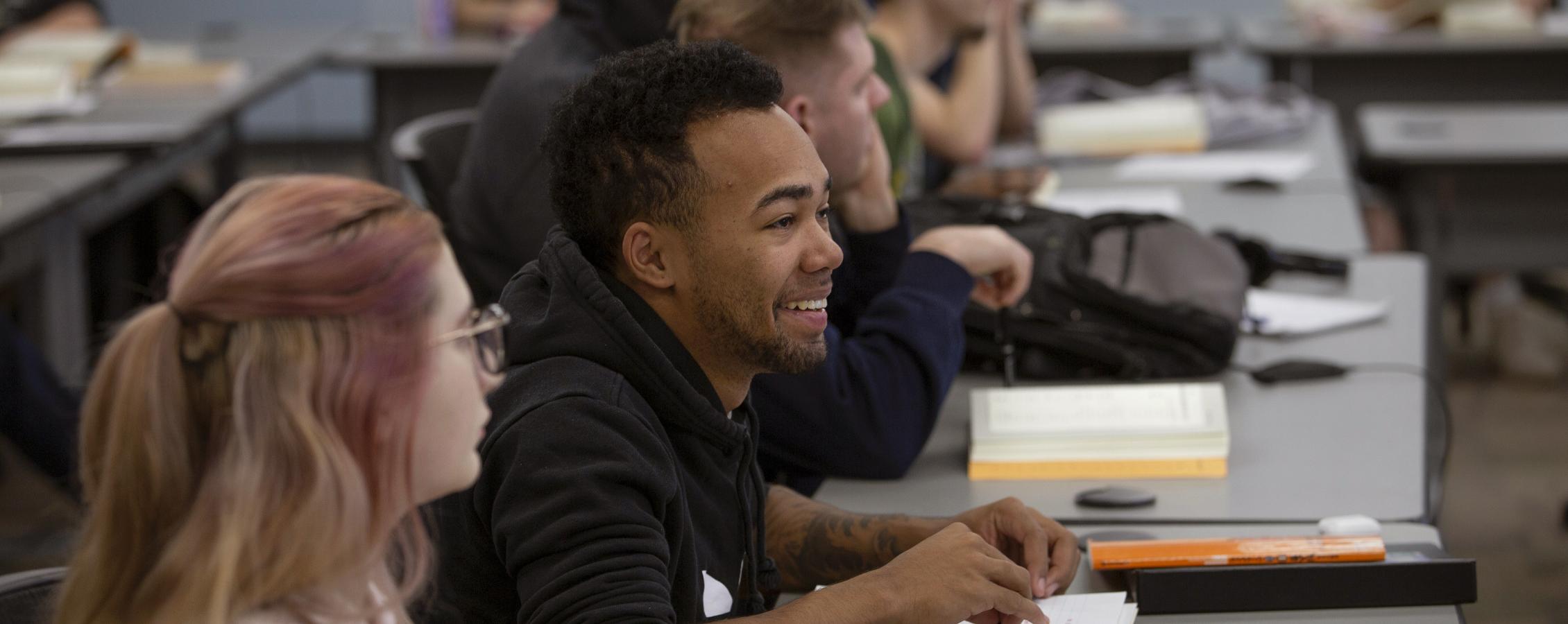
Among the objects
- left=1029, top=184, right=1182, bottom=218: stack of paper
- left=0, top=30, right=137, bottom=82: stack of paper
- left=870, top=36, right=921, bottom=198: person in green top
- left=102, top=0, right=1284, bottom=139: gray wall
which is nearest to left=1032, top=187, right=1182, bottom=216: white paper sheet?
left=1029, top=184, right=1182, bottom=218: stack of paper

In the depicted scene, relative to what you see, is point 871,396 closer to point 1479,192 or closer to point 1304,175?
point 1304,175

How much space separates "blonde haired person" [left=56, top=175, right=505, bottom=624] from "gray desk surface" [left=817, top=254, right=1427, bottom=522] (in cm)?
78

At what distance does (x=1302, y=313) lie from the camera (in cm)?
224

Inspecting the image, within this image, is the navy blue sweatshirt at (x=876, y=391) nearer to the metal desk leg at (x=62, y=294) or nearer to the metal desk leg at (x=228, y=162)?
the metal desk leg at (x=62, y=294)

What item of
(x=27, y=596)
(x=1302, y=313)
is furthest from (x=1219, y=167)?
(x=27, y=596)

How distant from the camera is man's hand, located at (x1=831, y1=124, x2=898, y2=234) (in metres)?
2.00

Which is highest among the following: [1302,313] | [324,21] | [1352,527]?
[1352,527]

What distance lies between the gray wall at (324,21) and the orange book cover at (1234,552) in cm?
624

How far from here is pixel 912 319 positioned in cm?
167

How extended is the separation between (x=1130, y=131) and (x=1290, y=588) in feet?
7.45

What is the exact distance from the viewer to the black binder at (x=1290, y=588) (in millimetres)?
1298

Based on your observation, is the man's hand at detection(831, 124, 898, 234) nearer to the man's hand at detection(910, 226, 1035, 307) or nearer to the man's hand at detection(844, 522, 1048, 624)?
the man's hand at detection(910, 226, 1035, 307)

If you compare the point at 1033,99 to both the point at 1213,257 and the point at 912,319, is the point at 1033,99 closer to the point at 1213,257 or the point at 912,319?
the point at 1213,257

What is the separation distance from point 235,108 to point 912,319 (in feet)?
9.45
